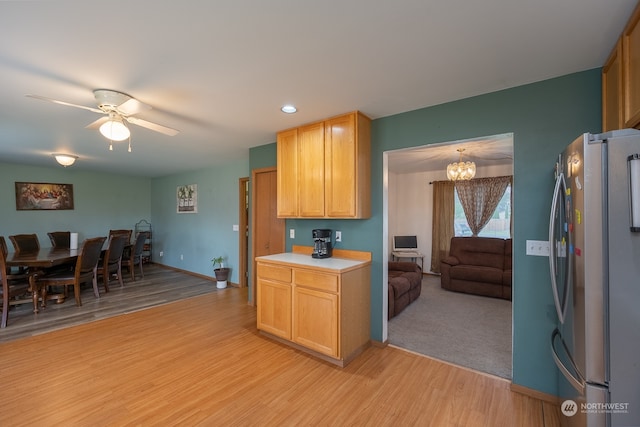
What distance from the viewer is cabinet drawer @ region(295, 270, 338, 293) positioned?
248 centimetres

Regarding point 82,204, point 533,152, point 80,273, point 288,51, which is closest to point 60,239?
point 82,204

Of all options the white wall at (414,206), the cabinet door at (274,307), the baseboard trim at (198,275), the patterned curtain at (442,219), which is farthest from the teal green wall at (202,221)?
the patterned curtain at (442,219)

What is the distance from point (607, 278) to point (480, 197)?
4908 millimetres

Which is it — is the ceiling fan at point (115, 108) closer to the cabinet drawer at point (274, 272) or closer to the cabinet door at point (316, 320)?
the cabinet drawer at point (274, 272)

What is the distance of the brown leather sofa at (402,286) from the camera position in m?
3.59

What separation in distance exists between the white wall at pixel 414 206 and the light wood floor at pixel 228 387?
4.22 meters

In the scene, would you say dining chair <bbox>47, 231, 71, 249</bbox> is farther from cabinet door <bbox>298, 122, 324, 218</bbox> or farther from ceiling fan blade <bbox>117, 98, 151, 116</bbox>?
cabinet door <bbox>298, 122, 324, 218</bbox>

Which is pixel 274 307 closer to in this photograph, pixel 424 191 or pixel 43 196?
pixel 424 191

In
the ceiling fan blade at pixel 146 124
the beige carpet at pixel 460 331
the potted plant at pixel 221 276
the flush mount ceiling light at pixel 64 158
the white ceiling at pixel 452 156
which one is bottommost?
the beige carpet at pixel 460 331

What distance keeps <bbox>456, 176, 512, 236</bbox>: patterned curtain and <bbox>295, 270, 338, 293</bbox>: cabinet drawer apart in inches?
178

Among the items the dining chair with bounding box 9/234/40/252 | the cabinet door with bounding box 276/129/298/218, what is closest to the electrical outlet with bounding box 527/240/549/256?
the cabinet door with bounding box 276/129/298/218

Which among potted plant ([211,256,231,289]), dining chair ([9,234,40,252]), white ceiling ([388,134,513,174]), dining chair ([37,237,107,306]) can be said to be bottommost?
potted plant ([211,256,231,289])

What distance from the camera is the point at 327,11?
4.50ft

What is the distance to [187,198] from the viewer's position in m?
6.49
